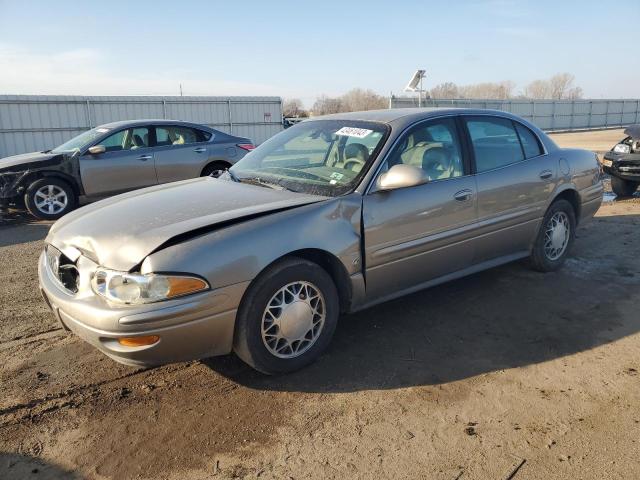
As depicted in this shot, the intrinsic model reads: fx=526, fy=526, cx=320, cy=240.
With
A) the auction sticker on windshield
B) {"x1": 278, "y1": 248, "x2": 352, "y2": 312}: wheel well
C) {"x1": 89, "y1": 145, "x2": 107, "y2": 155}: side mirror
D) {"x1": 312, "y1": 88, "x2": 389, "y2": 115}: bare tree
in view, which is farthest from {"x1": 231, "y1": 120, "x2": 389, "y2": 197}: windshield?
{"x1": 312, "y1": 88, "x2": 389, "y2": 115}: bare tree

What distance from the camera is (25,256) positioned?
6191 millimetres

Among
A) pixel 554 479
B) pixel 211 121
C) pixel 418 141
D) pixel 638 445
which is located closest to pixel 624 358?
pixel 638 445

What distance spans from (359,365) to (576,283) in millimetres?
2614

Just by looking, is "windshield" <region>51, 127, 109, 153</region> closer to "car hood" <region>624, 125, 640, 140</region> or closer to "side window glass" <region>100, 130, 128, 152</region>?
"side window glass" <region>100, 130, 128, 152</region>

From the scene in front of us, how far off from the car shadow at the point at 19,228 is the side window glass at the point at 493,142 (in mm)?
5869

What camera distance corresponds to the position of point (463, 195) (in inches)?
161

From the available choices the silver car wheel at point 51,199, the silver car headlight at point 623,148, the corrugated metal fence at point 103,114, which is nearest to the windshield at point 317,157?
the silver car wheel at point 51,199

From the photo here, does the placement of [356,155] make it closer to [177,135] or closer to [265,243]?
[265,243]

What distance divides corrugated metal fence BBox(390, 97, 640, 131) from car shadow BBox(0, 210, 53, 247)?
79.4ft

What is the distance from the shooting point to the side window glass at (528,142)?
15.9 feet

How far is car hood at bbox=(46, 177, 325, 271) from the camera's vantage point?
2910 millimetres

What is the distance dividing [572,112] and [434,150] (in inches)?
1448

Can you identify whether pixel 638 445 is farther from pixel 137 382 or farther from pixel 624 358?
pixel 137 382

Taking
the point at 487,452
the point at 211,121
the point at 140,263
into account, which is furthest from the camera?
the point at 211,121
